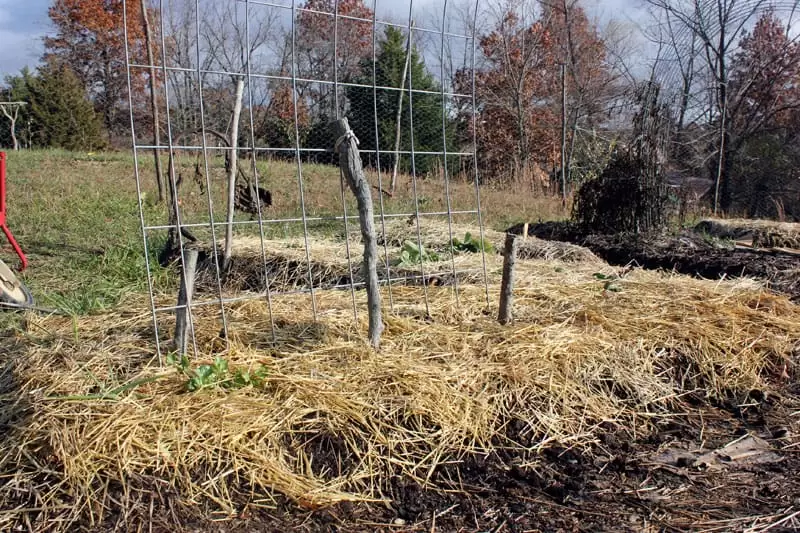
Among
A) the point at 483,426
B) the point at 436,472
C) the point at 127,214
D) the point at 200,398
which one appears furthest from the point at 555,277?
the point at 127,214

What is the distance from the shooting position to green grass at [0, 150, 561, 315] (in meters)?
4.70

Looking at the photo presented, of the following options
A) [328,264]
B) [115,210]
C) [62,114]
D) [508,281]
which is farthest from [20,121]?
[508,281]

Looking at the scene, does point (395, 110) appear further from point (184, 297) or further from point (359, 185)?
point (184, 297)

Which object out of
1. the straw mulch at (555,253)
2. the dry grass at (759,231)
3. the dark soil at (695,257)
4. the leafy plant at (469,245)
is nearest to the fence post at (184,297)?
the leafy plant at (469,245)

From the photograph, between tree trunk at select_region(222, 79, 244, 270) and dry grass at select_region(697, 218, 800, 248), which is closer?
tree trunk at select_region(222, 79, 244, 270)

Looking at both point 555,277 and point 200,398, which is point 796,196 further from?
point 200,398

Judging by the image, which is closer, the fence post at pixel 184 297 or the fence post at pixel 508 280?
the fence post at pixel 184 297

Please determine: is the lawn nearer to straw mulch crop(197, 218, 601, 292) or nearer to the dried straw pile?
the dried straw pile

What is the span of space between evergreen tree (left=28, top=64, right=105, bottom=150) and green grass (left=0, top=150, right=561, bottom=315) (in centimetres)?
319

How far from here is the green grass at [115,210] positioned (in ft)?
15.4

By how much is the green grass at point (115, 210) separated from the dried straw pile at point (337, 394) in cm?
117

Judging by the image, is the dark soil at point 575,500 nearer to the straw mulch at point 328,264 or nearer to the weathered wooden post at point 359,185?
the weathered wooden post at point 359,185

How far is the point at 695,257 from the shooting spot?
5750mm

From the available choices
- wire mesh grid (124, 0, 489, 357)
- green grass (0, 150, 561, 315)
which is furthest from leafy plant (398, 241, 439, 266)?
green grass (0, 150, 561, 315)
